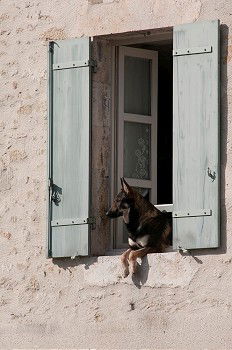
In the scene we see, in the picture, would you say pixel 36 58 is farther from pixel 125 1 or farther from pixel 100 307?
pixel 100 307

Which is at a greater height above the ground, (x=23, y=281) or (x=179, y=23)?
(x=179, y=23)

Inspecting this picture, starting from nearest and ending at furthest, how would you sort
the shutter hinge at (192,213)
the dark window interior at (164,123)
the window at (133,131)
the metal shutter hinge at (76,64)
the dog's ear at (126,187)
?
the shutter hinge at (192,213), the window at (133,131), the dog's ear at (126,187), the metal shutter hinge at (76,64), the dark window interior at (164,123)

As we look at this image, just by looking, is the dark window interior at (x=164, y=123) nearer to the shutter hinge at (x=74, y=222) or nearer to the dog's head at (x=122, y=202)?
the dog's head at (x=122, y=202)

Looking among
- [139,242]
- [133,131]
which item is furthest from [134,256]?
[133,131]

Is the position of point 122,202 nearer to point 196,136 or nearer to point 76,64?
point 196,136

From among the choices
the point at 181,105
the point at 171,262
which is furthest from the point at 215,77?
the point at 171,262

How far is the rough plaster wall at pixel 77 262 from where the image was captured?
1470cm

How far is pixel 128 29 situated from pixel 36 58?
836mm

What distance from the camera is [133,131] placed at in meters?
15.7

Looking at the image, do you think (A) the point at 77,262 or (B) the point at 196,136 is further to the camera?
(A) the point at 77,262

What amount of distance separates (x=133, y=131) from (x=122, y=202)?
75 centimetres

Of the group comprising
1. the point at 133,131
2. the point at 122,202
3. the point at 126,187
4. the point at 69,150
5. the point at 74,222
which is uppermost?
the point at 133,131

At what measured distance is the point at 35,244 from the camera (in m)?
15.6

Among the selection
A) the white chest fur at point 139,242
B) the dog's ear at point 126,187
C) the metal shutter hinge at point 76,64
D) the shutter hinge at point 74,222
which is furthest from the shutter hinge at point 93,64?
the white chest fur at point 139,242
